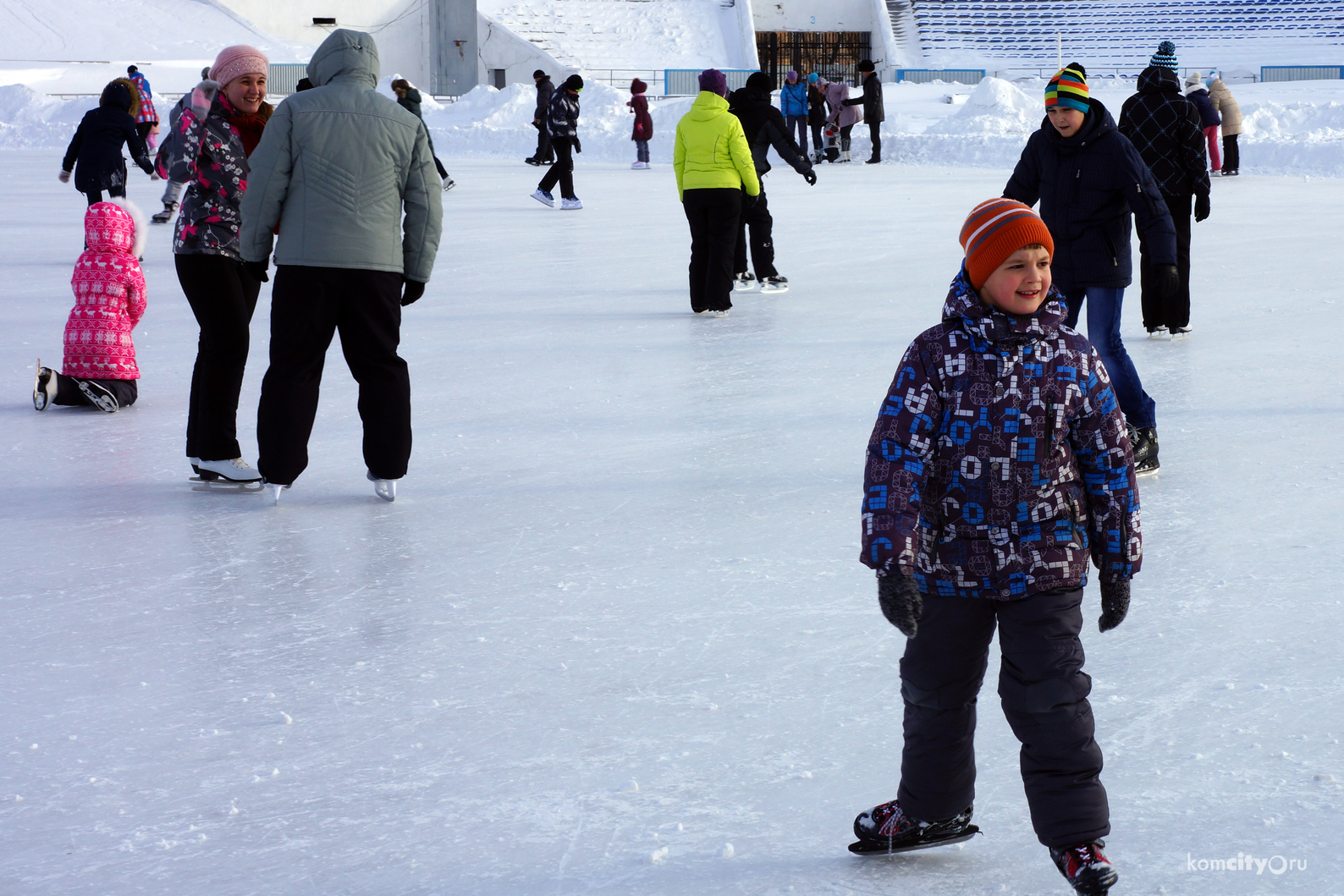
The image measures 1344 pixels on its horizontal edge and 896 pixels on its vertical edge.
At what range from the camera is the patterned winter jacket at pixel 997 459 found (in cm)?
207

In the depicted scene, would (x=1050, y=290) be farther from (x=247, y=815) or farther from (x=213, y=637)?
(x=213, y=637)

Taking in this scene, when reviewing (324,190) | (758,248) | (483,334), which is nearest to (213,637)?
(324,190)

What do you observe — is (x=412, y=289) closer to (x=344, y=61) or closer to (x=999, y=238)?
(x=344, y=61)

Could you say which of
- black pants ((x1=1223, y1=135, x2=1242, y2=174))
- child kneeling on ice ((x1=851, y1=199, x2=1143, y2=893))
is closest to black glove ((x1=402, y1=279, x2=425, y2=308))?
child kneeling on ice ((x1=851, y1=199, x2=1143, y2=893))

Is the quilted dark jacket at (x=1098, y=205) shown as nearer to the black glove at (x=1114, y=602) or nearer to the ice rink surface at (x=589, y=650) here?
the ice rink surface at (x=589, y=650)

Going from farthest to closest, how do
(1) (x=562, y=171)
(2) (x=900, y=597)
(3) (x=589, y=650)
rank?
(1) (x=562, y=171)
(3) (x=589, y=650)
(2) (x=900, y=597)

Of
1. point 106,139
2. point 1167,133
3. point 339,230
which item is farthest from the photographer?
point 106,139

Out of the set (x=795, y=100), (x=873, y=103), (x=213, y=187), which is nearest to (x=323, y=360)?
(x=213, y=187)

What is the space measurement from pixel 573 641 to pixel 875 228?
10.1m

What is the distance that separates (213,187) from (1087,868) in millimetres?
3533

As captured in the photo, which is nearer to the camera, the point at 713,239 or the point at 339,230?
the point at 339,230

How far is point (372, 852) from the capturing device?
2.29 metres

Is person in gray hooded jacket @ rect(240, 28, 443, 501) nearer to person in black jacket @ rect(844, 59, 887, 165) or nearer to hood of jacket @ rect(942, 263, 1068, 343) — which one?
hood of jacket @ rect(942, 263, 1068, 343)

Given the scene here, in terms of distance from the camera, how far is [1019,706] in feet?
6.87
